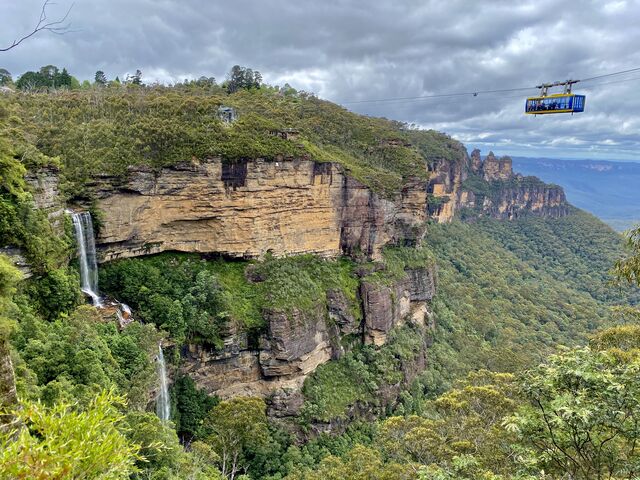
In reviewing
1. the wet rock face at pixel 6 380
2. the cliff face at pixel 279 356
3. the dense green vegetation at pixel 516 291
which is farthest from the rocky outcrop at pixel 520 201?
the wet rock face at pixel 6 380

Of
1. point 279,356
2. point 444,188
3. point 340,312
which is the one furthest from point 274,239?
point 444,188

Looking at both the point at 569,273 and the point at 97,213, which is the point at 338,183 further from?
the point at 569,273

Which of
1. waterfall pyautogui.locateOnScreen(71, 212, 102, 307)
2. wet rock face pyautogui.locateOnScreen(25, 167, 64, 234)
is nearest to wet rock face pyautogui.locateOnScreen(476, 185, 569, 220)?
waterfall pyautogui.locateOnScreen(71, 212, 102, 307)

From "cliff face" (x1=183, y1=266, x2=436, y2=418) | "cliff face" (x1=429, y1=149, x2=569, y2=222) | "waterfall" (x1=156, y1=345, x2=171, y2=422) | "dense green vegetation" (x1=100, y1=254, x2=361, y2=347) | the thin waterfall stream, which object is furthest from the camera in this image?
"cliff face" (x1=429, y1=149, x2=569, y2=222)

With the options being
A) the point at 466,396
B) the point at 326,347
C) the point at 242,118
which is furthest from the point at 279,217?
the point at 466,396

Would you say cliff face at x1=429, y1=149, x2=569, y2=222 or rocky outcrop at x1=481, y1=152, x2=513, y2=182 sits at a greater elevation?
rocky outcrop at x1=481, y1=152, x2=513, y2=182

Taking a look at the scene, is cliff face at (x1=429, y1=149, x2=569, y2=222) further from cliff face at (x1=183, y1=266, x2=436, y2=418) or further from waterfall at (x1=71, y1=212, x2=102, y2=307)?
waterfall at (x1=71, y1=212, x2=102, y2=307)
